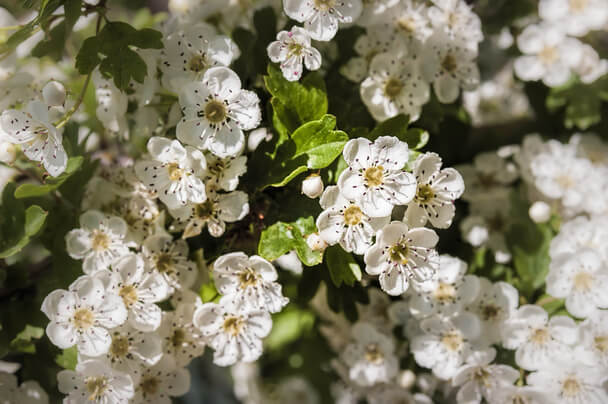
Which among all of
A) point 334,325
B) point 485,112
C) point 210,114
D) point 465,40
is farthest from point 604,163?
point 210,114

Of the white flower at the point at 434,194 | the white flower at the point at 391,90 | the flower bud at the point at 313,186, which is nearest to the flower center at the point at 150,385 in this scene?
the flower bud at the point at 313,186

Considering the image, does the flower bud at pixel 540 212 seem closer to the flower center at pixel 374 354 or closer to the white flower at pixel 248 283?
the flower center at pixel 374 354

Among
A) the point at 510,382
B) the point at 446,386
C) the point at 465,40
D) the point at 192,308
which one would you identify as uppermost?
the point at 465,40

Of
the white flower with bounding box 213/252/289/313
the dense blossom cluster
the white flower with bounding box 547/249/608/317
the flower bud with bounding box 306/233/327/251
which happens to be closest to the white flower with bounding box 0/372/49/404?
the dense blossom cluster

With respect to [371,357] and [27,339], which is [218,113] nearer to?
[27,339]

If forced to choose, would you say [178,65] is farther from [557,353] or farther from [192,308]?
[557,353]

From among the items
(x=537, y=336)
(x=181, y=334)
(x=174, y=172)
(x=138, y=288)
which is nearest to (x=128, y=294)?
(x=138, y=288)
